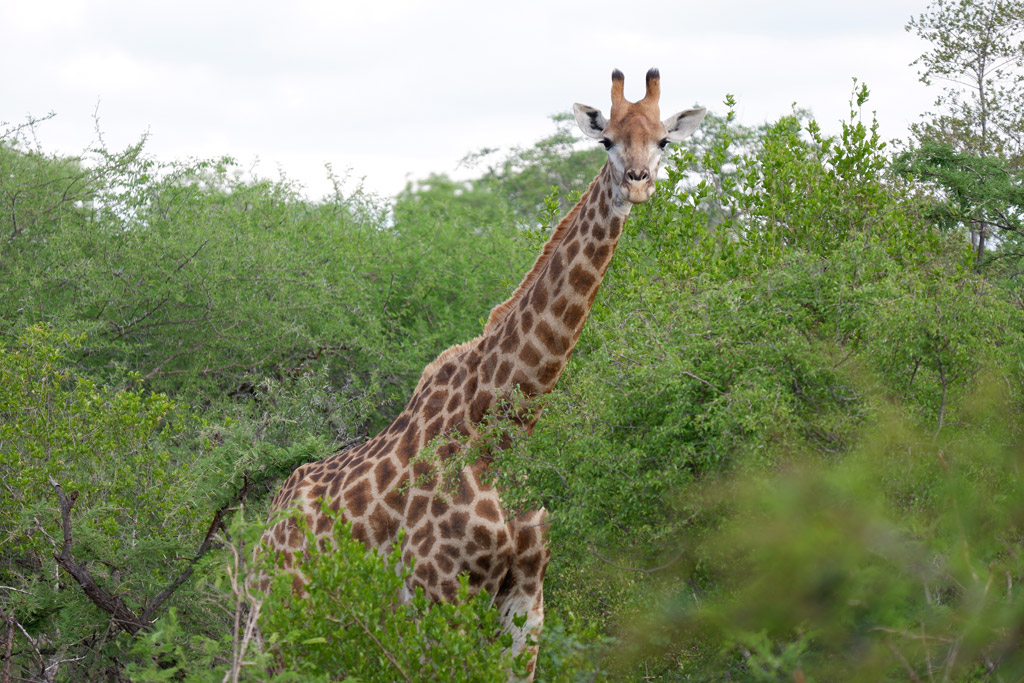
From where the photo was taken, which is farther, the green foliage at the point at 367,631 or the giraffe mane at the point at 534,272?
the giraffe mane at the point at 534,272

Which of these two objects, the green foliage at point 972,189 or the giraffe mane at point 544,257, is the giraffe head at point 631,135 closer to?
the giraffe mane at point 544,257

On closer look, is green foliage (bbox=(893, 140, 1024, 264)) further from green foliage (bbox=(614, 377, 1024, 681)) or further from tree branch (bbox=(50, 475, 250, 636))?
tree branch (bbox=(50, 475, 250, 636))

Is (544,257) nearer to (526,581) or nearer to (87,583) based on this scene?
(526,581)

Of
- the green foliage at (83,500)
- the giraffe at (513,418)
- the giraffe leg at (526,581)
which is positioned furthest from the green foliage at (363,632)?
the green foliage at (83,500)

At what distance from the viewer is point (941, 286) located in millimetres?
5074

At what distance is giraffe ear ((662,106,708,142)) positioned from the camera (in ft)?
21.2

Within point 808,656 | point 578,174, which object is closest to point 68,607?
point 808,656

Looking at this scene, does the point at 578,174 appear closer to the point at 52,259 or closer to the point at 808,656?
the point at 52,259

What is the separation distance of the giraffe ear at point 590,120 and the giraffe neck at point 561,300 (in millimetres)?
216

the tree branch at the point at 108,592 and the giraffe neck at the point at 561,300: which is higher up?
the giraffe neck at the point at 561,300

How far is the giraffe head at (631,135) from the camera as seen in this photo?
566 centimetres

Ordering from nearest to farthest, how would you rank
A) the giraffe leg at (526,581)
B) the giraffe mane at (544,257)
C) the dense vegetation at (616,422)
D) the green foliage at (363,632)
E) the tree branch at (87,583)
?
the dense vegetation at (616,422)
the green foliage at (363,632)
the giraffe leg at (526,581)
the giraffe mane at (544,257)
the tree branch at (87,583)

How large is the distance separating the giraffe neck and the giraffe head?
0.79 ft

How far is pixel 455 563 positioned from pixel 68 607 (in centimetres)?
276
